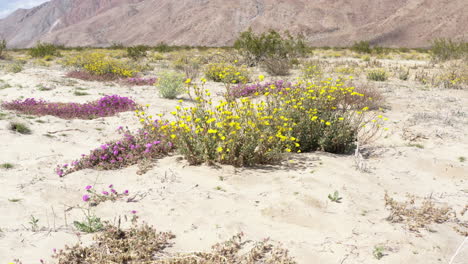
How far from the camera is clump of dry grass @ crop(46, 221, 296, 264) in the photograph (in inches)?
104

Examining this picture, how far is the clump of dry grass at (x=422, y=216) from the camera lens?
315cm

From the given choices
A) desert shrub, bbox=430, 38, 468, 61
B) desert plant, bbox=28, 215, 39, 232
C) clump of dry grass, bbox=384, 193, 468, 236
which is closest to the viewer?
desert plant, bbox=28, 215, 39, 232

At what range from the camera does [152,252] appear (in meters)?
2.78

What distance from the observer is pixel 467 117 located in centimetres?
710

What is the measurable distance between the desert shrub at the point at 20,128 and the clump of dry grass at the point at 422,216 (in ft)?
19.4

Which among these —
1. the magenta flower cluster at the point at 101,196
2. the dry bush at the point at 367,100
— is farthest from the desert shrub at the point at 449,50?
the magenta flower cluster at the point at 101,196

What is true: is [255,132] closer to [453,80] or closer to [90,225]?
[90,225]

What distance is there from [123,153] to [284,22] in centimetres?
11218

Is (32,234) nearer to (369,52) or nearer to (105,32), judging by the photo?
(369,52)

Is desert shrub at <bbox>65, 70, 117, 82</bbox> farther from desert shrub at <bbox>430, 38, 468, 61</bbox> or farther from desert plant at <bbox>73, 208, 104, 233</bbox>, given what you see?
desert shrub at <bbox>430, 38, 468, 61</bbox>

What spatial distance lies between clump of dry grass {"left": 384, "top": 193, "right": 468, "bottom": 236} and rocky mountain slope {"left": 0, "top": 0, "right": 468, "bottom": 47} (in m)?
76.8

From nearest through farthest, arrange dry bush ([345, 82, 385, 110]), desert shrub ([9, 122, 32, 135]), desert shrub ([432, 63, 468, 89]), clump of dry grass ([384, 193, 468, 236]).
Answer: clump of dry grass ([384, 193, 468, 236]) → desert shrub ([9, 122, 32, 135]) → dry bush ([345, 82, 385, 110]) → desert shrub ([432, 63, 468, 89])

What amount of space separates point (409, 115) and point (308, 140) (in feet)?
10.8

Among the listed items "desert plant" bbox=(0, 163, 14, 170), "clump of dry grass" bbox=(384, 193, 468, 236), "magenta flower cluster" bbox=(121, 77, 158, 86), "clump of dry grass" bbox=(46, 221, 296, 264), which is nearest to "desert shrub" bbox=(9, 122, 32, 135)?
"desert plant" bbox=(0, 163, 14, 170)
